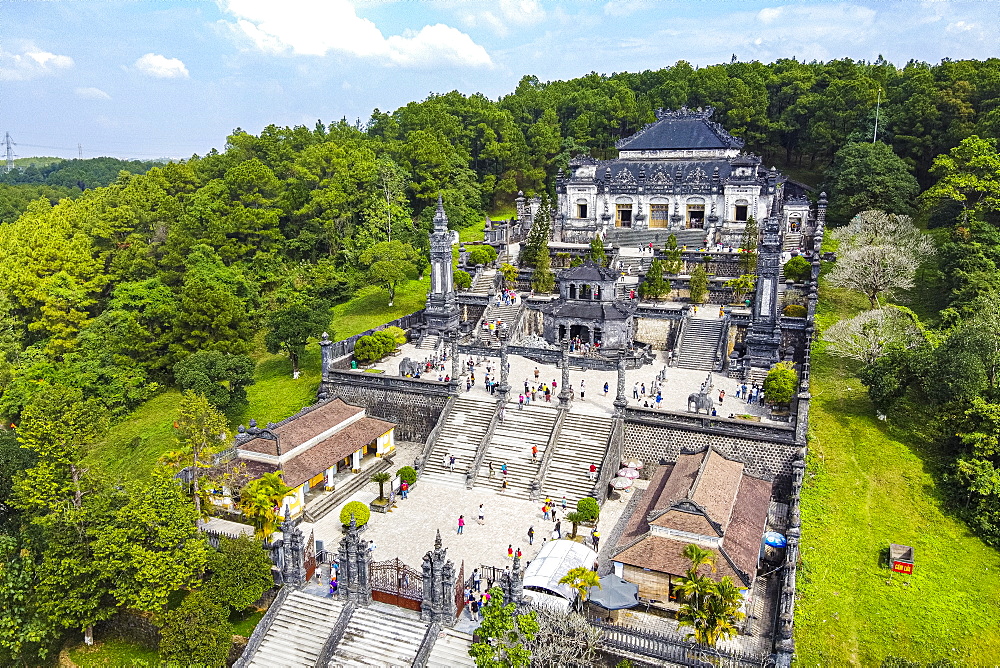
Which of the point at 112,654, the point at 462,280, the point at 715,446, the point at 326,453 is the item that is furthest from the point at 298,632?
the point at 462,280

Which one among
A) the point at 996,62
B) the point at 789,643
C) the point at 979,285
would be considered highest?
the point at 996,62

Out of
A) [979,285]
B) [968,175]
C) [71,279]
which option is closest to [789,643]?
[979,285]

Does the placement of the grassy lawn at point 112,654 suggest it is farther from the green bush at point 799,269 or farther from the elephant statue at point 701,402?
the green bush at point 799,269

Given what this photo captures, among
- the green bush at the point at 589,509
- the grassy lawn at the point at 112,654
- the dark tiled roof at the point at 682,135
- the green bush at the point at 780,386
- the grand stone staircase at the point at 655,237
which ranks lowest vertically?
the grassy lawn at the point at 112,654

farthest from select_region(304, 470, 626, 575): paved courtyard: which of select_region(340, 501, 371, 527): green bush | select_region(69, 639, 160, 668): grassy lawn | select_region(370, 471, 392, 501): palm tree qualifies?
select_region(69, 639, 160, 668): grassy lawn

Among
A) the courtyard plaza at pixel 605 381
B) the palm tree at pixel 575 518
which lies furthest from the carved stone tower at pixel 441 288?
the palm tree at pixel 575 518

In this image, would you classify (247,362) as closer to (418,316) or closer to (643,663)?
(418,316)
